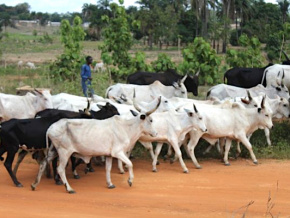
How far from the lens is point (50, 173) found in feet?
30.8

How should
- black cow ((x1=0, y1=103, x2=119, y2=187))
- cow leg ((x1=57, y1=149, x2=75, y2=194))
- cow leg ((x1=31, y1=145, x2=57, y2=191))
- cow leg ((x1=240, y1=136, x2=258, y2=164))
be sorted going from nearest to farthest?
1. cow leg ((x1=57, y1=149, x2=75, y2=194))
2. cow leg ((x1=31, y1=145, x2=57, y2=191))
3. black cow ((x1=0, y1=103, x2=119, y2=187))
4. cow leg ((x1=240, y1=136, x2=258, y2=164))

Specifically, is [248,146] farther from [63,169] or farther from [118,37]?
[118,37]

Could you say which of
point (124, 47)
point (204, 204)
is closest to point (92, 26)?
point (124, 47)

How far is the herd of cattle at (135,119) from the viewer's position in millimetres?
8492

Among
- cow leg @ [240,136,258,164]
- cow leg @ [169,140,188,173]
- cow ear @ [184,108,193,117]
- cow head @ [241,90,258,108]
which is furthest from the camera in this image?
cow head @ [241,90,258,108]

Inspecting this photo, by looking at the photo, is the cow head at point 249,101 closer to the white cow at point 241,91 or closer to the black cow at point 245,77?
the white cow at point 241,91

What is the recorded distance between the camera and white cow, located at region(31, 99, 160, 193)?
8.34 metres

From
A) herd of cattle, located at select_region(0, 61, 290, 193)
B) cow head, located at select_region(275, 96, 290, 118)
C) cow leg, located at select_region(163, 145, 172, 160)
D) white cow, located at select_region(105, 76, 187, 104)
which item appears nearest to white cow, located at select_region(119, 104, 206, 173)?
herd of cattle, located at select_region(0, 61, 290, 193)

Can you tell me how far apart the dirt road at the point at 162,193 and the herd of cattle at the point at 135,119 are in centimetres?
26

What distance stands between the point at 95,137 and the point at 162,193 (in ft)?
4.17

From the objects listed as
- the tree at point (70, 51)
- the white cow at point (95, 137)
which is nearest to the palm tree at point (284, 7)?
the tree at point (70, 51)

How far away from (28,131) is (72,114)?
3.23 ft

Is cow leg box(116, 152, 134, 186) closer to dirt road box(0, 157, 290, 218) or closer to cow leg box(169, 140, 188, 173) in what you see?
dirt road box(0, 157, 290, 218)

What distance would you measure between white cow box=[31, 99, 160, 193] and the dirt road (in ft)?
1.17
